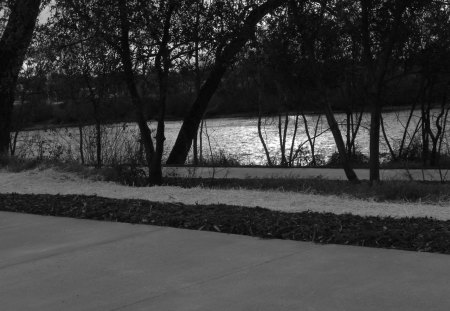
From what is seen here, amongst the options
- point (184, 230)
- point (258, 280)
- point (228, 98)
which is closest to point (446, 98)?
point (228, 98)

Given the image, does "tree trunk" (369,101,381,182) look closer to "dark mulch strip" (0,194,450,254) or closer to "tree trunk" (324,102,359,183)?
"tree trunk" (324,102,359,183)

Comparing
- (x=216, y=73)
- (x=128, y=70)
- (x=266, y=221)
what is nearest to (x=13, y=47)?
(x=216, y=73)

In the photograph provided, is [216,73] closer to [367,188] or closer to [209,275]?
[367,188]

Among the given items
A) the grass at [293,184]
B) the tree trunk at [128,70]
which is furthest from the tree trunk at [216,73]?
the grass at [293,184]

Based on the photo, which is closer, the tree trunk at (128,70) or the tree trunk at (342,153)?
the tree trunk at (128,70)

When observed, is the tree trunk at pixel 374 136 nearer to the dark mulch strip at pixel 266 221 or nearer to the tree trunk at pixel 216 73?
the tree trunk at pixel 216 73

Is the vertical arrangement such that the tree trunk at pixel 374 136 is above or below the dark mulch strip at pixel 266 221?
above

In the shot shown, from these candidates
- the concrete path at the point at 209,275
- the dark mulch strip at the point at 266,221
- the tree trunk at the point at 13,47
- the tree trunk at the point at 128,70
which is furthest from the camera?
the tree trunk at the point at 13,47

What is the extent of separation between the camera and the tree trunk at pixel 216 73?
10138 millimetres

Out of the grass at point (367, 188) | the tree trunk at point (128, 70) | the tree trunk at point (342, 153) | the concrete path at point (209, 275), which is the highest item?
the tree trunk at point (128, 70)

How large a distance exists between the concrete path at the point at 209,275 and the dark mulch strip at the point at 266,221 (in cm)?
21

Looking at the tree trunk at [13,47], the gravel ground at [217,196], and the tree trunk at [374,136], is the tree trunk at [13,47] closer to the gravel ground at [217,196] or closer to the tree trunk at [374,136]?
the gravel ground at [217,196]

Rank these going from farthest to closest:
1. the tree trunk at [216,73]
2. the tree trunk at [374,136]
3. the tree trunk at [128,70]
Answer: the tree trunk at [128,70]
the tree trunk at [216,73]
the tree trunk at [374,136]

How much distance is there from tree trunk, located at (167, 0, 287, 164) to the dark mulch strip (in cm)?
335
